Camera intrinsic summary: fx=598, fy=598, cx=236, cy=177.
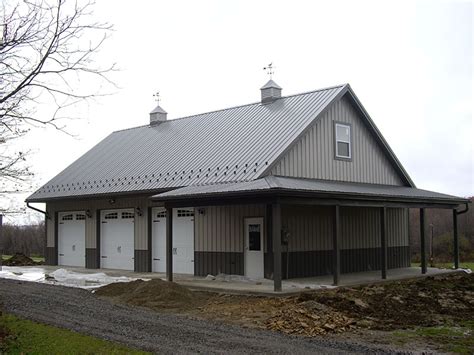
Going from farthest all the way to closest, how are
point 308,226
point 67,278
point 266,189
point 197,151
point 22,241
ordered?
point 22,241, point 197,151, point 67,278, point 308,226, point 266,189

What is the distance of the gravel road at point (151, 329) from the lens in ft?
29.8

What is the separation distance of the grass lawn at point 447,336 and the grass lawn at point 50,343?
14.7 feet

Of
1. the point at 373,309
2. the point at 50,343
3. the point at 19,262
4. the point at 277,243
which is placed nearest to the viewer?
Result: the point at 50,343

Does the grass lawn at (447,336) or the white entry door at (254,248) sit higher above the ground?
the white entry door at (254,248)

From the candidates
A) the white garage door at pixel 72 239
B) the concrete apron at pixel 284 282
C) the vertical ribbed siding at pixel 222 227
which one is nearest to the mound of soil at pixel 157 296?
the concrete apron at pixel 284 282

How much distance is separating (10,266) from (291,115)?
46.0 feet

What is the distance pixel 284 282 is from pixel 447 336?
22.9 ft

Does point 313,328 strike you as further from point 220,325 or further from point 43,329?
point 43,329

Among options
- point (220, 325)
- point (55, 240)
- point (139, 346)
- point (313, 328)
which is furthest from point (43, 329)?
point (55, 240)

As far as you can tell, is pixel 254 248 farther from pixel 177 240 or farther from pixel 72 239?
pixel 72 239

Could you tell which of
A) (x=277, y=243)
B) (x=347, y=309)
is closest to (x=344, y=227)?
(x=277, y=243)

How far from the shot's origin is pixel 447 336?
9.99 meters

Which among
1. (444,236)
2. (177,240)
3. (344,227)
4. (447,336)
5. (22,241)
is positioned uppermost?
(344,227)

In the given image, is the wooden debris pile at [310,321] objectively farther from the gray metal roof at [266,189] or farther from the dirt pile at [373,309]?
the gray metal roof at [266,189]
